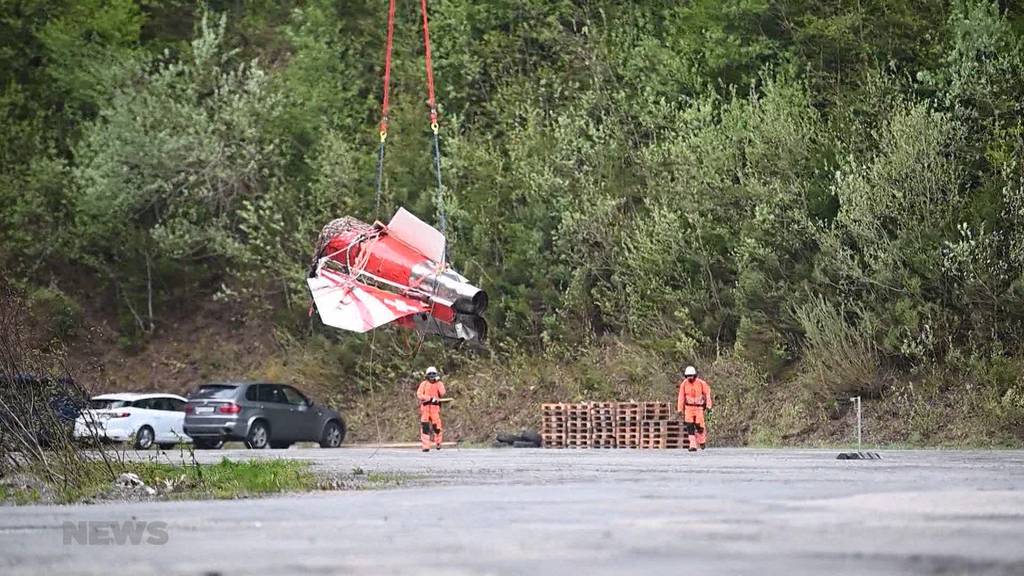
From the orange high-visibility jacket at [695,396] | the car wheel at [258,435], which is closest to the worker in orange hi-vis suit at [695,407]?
the orange high-visibility jacket at [695,396]

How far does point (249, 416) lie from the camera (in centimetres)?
3803

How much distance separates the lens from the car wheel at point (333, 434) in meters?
40.8

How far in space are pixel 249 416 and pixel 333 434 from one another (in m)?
3.53

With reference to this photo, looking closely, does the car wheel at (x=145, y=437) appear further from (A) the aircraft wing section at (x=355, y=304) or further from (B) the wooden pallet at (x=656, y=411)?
(B) the wooden pallet at (x=656, y=411)

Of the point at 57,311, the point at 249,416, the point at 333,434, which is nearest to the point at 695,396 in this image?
the point at 249,416

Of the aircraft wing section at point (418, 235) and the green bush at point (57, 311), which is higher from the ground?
the aircraft wing section at point (418, 235)

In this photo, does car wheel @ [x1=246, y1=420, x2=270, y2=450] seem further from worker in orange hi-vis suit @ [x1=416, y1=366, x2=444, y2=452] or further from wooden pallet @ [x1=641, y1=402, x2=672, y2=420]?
wooden pallet @ [x1=641, y1=402, x2=672, y2=420]

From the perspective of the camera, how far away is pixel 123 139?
168 feet

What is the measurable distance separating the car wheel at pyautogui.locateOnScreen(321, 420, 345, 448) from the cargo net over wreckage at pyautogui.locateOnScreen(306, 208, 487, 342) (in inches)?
359

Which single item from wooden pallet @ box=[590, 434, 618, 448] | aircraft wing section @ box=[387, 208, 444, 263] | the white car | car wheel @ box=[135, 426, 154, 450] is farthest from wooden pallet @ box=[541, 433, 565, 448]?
car wheel @ box=[135, 426, 154, 450]

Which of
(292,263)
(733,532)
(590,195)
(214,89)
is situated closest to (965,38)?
(590,195)

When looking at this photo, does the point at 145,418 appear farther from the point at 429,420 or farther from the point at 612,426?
the point at 612,426

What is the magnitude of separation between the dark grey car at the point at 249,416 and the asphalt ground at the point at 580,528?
1896 cm

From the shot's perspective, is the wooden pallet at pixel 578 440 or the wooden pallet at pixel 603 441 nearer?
the wooden pallet at pixel 603 441
